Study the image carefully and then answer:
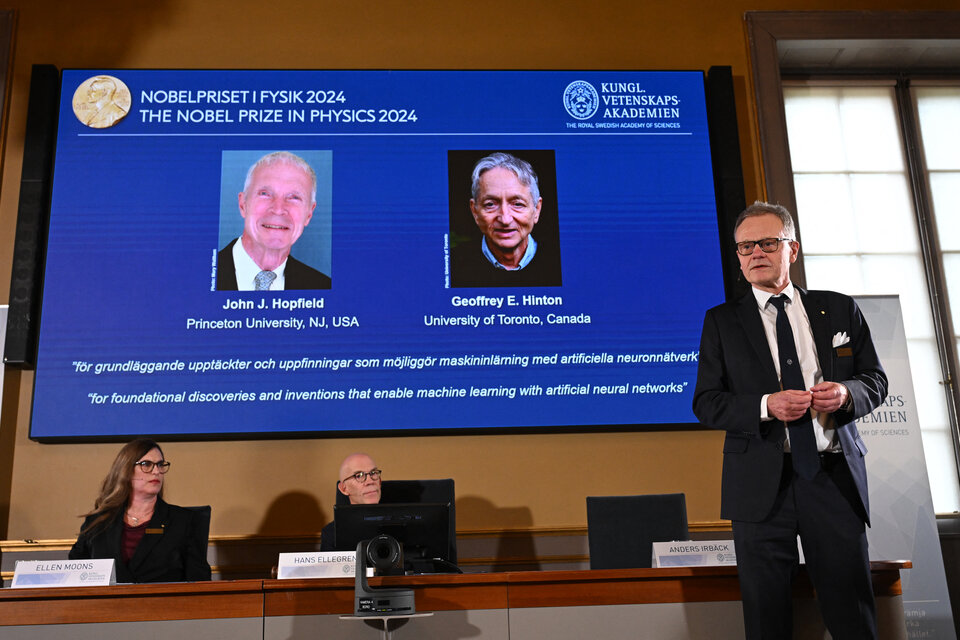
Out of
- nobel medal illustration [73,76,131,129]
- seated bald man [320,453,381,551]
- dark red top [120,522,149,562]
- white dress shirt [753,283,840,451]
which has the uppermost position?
nobel medal illustration [73,76,131,129]

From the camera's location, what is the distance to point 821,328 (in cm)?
239

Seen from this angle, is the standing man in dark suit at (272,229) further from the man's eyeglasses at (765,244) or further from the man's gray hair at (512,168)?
→ the man's eyeglasses at (765,244)

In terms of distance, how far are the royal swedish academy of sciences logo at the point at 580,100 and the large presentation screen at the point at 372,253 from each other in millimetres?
12

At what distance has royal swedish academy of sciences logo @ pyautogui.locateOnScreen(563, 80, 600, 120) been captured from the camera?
→ 479cm

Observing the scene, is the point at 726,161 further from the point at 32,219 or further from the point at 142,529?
the point at 32,219

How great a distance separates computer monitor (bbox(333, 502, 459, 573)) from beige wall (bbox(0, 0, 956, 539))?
58.6 inches

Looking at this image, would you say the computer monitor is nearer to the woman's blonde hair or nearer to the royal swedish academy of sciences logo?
the woman's blonde hair

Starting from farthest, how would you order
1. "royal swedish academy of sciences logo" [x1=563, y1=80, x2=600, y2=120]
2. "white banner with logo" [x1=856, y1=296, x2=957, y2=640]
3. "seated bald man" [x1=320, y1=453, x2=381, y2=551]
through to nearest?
"royal swedish academy of sciences logo" [x1=563, y1=80, x2=600, y2=120] < "white banner with logo" [x1=856, y1=296, x2=957, y2=640] < "seated bald man" [x1=320, y1=453, x2=381, y2=551]

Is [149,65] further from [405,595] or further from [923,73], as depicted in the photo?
[923,73]

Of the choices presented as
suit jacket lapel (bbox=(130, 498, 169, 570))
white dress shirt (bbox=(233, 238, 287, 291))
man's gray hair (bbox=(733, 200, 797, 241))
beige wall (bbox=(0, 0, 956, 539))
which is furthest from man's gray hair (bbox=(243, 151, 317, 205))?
man's gray hair (bbox=(733, 200, 797, 241))

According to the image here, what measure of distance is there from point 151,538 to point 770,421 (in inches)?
94.7

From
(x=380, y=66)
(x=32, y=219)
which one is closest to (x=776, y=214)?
(x=380, y=66)

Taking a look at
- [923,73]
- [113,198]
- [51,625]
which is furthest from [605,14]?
[51,625]

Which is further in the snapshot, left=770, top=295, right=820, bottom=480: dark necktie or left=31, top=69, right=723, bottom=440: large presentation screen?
left=31, top=69, right=723, bottom=440: large presentation screen
